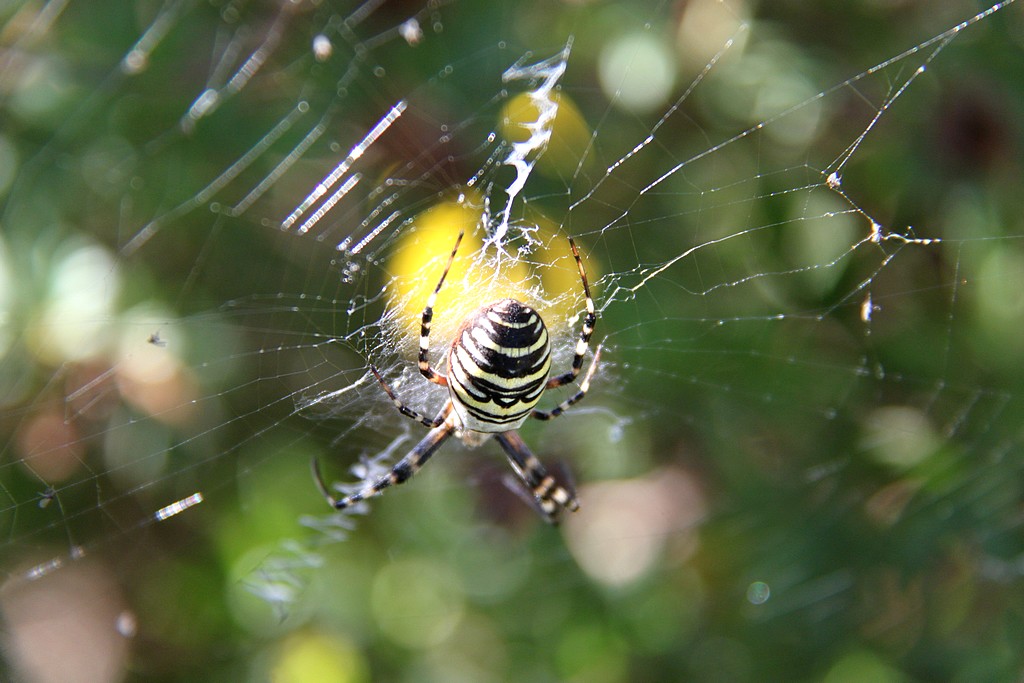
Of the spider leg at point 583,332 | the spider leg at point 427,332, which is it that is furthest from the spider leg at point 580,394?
the spider leg at point 427,332

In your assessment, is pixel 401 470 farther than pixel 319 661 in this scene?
Yes

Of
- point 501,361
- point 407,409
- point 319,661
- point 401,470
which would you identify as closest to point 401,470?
point 401,470

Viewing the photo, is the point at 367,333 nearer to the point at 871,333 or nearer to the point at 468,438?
the point at 468,438

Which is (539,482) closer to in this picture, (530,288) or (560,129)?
(530,288)

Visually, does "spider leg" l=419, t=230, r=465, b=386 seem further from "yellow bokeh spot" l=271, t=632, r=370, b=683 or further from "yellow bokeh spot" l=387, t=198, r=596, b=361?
"yellow bokeh spot" l=271, t=632, r=370, b=683

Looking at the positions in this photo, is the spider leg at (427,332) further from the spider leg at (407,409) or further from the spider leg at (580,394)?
the spider leg at (580,394)

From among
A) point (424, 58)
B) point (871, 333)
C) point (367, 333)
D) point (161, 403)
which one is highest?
point (424, 58)

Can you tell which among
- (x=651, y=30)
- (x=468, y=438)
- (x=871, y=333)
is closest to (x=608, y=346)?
(x=468, y=438)

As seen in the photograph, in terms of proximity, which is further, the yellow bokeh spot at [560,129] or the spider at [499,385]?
the yellow bokeh spot at [560,129]
